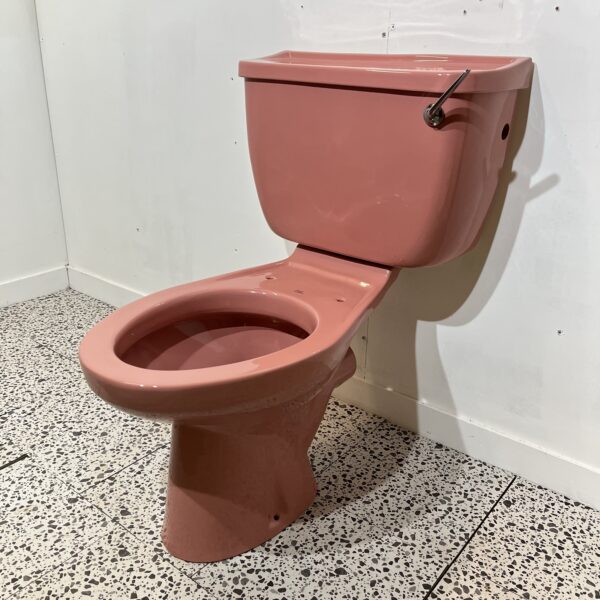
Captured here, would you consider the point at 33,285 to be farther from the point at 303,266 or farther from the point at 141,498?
the point at 303,266

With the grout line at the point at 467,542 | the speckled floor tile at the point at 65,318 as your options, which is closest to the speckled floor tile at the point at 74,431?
the speckled floor tile at the point at 65,318

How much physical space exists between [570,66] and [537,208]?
0.23 m

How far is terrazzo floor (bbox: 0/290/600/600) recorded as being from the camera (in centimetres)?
101

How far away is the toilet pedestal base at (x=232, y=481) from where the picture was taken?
1011 millimetres

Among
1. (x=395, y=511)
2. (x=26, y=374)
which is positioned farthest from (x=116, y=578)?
(x=26, y=374)

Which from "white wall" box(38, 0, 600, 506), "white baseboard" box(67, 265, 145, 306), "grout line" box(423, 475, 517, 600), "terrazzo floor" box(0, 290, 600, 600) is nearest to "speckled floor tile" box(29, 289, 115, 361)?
"white baseboard" box(67, 265, 145, 306)

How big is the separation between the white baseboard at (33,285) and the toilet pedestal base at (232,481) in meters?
1.16

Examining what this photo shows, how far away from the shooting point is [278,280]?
1135 millimetres

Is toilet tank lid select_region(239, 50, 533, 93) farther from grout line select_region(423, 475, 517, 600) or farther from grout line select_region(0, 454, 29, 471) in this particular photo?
grout line select_region(0, 454, 29, 471)

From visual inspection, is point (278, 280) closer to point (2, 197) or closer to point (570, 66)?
point (570, 66)

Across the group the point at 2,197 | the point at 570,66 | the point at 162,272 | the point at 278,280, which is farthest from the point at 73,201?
the point at 570,66

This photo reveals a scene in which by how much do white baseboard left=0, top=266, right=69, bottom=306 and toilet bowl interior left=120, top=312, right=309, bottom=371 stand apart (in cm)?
111

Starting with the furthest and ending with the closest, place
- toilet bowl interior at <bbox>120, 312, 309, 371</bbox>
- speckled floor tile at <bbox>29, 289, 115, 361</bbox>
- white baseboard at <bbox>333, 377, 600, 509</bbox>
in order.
→ speckled floor tile at <bbox>29, 289, 115, 361</bbox>
white baseboard at <bbox>333, 377, 600, 509</bbox>
toilet bowl interior at <bbox>120, 312, 309, 371</bbox>

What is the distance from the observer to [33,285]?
2.01 metres
